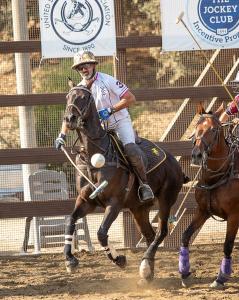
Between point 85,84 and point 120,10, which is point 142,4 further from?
point 85,84

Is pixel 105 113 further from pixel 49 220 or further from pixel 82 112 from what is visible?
pixel 49 220

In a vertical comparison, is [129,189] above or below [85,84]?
below

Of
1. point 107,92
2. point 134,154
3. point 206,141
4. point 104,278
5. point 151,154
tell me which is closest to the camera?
point 206,141

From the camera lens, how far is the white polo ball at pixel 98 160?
793 centimetres

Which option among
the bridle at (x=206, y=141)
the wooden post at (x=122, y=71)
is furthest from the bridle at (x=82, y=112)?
the wooden post at (x=122, y=71)

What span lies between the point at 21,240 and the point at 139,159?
4.00 m

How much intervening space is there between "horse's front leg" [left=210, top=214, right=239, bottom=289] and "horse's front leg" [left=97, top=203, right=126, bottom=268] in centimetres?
96

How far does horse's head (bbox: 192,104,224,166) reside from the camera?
7.68 metres

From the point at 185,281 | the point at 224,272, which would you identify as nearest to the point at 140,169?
the point at 185,281

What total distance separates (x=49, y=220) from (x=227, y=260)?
3644 mm

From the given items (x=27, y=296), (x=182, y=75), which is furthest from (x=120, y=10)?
(x=27, y=296)

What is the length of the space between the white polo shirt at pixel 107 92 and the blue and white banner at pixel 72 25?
1879 mm

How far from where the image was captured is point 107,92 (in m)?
8.53

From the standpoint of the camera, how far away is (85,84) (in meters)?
8.41
